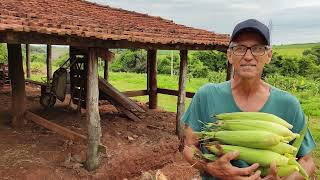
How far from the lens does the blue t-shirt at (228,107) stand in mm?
2381

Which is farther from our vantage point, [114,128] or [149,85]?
[149,85]

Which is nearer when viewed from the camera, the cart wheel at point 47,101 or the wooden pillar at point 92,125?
the wooden pillar at point 92,125

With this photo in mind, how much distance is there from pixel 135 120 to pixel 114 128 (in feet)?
4.05

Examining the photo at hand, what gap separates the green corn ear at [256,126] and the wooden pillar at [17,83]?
8.61 m

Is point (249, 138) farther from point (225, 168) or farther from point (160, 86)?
point (160, 86)

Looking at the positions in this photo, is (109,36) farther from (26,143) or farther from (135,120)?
(135,120)

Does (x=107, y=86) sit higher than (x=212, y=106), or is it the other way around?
(x=212, y=106)

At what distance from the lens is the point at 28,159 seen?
316 inches

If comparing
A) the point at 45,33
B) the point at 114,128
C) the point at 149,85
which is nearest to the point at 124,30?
the point at 45,33

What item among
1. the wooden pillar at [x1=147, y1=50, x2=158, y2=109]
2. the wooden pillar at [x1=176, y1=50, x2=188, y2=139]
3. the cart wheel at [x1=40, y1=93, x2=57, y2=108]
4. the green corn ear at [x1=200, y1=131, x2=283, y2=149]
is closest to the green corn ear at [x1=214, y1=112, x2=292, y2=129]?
the green corn ear at [x1=200, y1=131, x2=283, y2=149]

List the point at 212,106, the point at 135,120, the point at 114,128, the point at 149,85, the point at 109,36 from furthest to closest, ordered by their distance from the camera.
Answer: the point at 149,85 < the point at 135,120 < the point at 114,128 < the point at 109,36 < the point at 212,106

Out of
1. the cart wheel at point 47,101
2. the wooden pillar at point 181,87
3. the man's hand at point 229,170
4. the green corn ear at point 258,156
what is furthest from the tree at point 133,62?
the green corn ear at point 258,156

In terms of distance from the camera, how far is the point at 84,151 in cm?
836

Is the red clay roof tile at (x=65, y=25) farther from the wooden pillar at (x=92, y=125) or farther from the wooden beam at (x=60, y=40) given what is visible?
the wooden pillar at (x=92, y=125)
